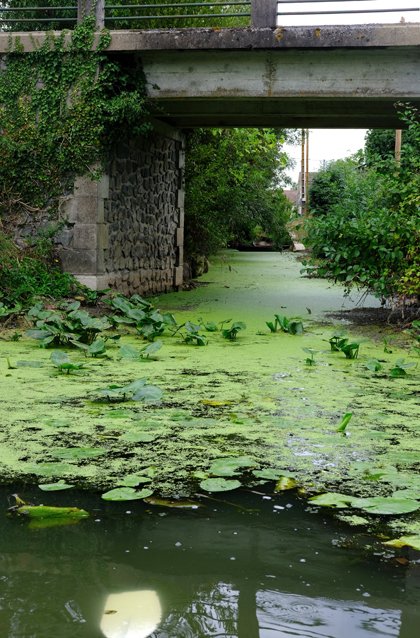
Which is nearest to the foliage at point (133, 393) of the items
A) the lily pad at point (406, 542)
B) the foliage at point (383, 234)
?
the lily pad at point (406, 542)

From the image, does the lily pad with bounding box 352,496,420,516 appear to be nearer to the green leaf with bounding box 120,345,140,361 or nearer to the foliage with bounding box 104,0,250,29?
the green leaf with bounding box 120,345,140,361

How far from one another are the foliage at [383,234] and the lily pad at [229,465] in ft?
15.9

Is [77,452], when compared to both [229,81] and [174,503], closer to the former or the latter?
[174,503]

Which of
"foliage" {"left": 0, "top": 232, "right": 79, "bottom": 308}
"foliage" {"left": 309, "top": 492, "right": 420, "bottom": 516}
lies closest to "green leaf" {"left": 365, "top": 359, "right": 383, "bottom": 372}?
"foliage" {"left": 309, "top": 492, "right": 420, "bottom": 516}

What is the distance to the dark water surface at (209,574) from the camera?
2.11 metres

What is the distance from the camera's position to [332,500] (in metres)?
3.08

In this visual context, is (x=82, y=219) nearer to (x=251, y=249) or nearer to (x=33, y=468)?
(x=33, y=468)

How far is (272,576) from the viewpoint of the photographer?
2424 mm

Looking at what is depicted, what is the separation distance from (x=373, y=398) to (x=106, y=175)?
590 cm

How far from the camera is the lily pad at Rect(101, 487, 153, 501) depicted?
3.05m

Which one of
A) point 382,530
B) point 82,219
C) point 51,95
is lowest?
point 382,530

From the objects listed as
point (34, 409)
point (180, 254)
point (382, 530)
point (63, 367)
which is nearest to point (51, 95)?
point (180, 254)

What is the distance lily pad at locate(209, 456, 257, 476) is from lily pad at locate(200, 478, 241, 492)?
13cm

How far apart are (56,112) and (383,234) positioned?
13.8ft
